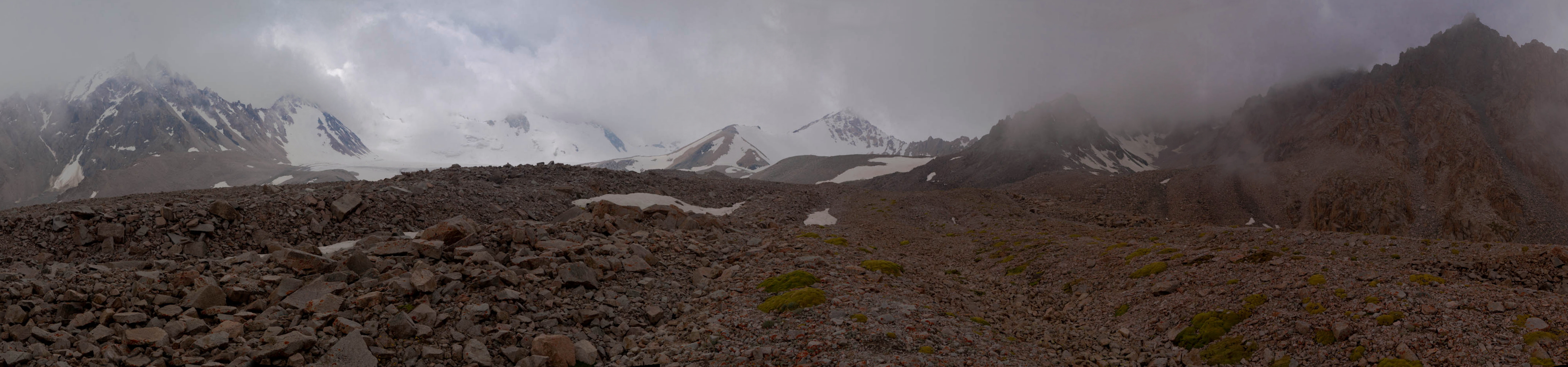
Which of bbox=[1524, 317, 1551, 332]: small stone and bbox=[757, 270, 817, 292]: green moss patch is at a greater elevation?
bbox=[1524, 317, 1551, 332]: small stone

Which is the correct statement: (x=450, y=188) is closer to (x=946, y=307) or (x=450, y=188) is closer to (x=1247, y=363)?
(x=946, y=307)

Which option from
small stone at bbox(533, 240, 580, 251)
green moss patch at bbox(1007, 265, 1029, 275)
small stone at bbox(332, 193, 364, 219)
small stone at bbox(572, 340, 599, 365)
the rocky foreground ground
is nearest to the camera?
the rocky foreground ground

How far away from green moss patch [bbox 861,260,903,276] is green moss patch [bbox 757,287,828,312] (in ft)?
18.0

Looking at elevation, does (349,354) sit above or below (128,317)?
below

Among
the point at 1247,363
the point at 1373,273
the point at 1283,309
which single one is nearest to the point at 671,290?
the point at 1247,363

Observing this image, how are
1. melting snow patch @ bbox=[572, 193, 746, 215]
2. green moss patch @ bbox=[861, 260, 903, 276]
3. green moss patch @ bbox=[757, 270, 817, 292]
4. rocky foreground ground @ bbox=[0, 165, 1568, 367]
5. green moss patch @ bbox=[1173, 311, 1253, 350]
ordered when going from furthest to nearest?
melting snow patch @ bbox=[572, 193, 746, 215] → green moss patch @ bbox=[861, 260, 903, 276] → green moss patch @ bbox=[757, 270, 817, 292] → green moss patch @ bbox=[1173, 311, 1253, 350] → rocky foreground ground @ bbox=[0, 165, 1568, 367]

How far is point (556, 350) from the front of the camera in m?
11.6

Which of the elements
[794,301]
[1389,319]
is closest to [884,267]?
[794,301]

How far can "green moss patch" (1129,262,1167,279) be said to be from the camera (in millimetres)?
19297

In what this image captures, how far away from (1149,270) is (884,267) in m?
8.49

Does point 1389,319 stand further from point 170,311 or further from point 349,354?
point 170,311

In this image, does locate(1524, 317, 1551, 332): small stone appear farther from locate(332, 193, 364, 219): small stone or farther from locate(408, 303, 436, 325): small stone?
locate(332, 193, 364, 219): small stone

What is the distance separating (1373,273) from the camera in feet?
49.3

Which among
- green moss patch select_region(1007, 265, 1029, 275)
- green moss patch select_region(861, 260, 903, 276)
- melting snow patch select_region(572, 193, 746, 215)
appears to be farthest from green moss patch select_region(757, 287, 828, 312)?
melting snow patch select_region(572, 193, 746, 215)
